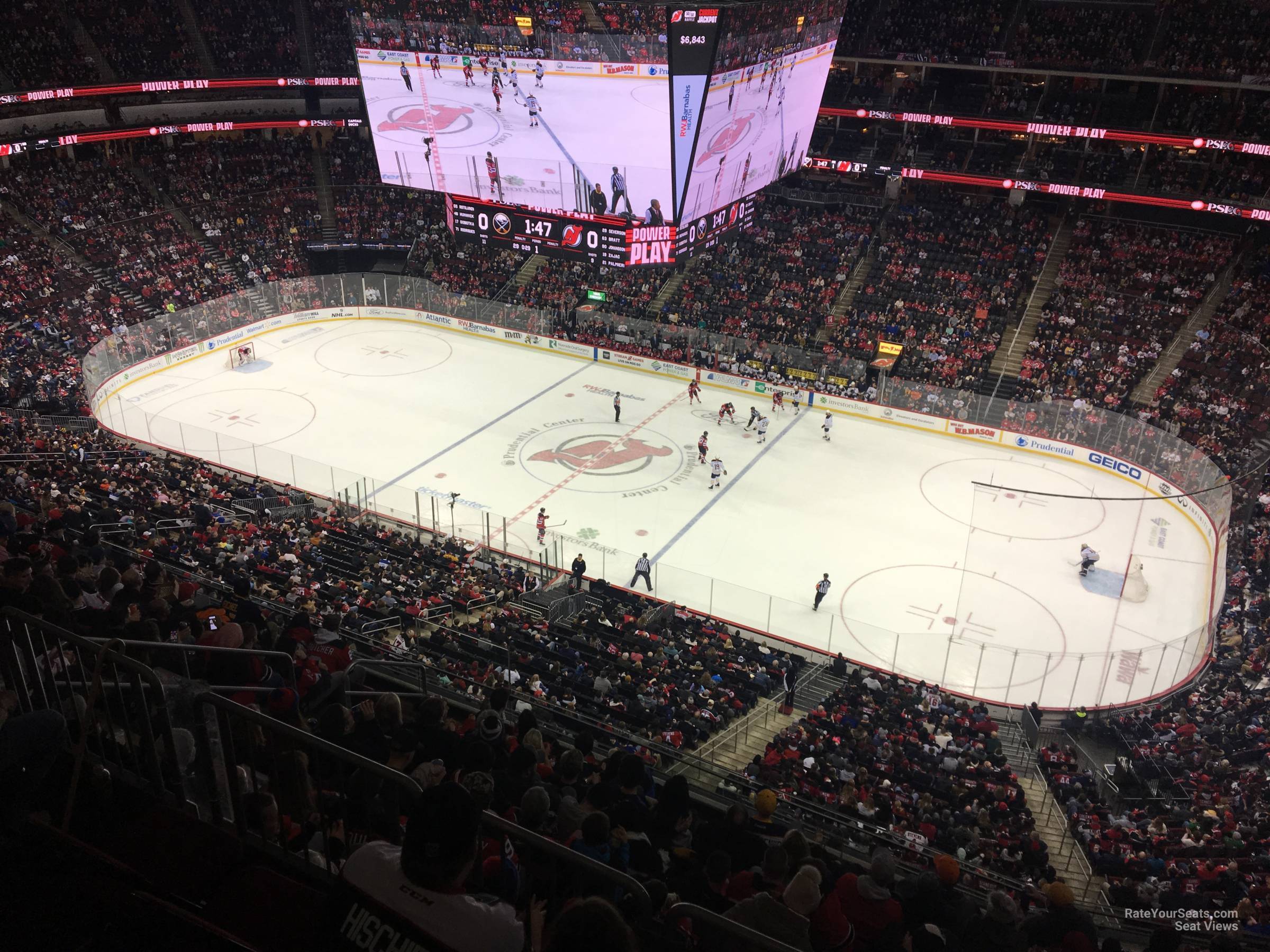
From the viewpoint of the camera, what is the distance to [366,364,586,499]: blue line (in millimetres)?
28500

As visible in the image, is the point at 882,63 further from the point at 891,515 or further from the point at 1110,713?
the point at 1110,713

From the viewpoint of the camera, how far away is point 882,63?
41906 millimetres

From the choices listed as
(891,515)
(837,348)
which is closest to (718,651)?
(891,515)

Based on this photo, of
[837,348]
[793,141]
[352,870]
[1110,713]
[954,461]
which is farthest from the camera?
[837,348]

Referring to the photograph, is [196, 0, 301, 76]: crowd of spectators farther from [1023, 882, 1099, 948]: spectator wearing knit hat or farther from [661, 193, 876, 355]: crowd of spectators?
[1023, 882, 1099, 948]: spectator wearing knit hat

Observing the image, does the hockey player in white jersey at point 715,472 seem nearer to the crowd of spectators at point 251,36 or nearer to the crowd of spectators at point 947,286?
the crowd of spectators at point 947,286

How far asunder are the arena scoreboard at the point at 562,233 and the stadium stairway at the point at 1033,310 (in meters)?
13.1

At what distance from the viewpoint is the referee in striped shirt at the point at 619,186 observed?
29.0 metres

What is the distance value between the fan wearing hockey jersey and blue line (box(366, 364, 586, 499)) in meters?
18.4

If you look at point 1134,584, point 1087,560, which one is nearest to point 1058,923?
point 1087,560

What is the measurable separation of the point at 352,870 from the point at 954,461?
99.2ft

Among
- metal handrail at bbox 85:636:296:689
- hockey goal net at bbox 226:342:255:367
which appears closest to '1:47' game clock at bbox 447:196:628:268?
hockey goal net at bbox 226:342:255:367

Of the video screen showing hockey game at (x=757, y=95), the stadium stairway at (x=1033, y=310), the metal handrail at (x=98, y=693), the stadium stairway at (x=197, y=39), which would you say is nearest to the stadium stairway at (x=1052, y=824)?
the metal handrail at (x=98, y=693)

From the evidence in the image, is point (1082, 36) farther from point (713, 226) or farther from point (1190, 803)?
point (1190, 803)
